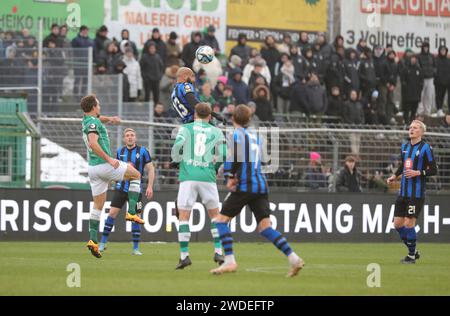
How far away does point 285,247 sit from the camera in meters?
13.2

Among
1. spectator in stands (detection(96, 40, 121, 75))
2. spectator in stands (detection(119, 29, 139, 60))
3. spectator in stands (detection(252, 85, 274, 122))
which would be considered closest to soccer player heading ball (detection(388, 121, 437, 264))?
spectator in stands (detection(252, 85, 274, 122))

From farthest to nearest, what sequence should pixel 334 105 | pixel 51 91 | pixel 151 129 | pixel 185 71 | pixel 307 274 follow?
pixel 334 105 < pixel 51 91 < pixel 151 129 < pixel 185 71 < pixel 307 274

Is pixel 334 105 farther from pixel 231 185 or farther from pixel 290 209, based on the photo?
pixel 231 185

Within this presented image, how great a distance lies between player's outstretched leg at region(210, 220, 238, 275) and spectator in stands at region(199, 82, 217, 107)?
7.07 m

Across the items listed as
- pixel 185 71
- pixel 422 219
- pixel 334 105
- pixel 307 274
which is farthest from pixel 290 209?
pixel 307 274

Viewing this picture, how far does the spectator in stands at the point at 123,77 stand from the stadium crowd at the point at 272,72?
0.03m

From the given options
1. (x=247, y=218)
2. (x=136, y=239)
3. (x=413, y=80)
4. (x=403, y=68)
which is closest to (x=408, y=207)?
(x=136, y=239)

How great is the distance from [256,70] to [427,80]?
6364mm

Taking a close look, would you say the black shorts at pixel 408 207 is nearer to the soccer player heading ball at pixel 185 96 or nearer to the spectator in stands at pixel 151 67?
the soccer player heading ball at pixel 185 96

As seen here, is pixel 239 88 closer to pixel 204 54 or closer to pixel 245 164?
pixel 204 54

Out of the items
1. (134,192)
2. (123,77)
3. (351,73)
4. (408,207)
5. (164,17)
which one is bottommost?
(408,207)
